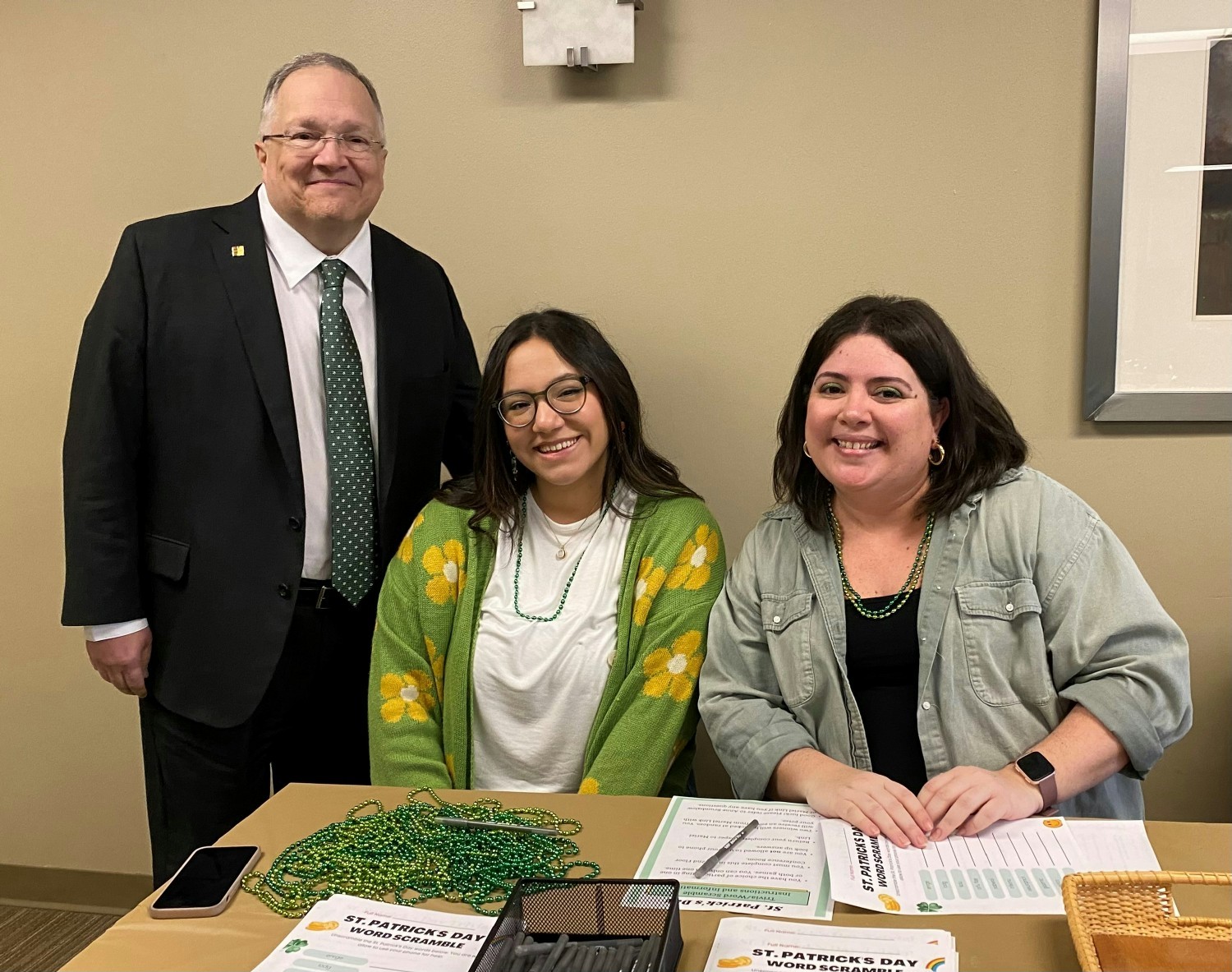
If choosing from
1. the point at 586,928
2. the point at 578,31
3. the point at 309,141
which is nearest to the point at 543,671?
the point at 586,928

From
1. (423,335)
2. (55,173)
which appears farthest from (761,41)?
(55,173)

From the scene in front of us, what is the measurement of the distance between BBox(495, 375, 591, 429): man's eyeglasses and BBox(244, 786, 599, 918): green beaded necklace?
2.48ft

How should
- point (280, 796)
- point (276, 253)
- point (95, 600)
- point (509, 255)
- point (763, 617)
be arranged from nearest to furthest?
1. point (280, 796)
2. point (763, 617)
3. point (95, 600)
4. point (276, 253)
5. point (509, 255)

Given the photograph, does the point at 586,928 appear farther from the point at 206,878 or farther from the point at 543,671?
the point at 543,671

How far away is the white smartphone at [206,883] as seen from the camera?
124cm

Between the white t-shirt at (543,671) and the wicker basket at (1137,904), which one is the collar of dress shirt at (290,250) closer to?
the white t-shirt at (543,671)

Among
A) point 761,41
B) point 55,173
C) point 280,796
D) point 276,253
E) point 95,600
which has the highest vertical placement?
point 761,41

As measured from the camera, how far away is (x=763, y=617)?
181 centimetres

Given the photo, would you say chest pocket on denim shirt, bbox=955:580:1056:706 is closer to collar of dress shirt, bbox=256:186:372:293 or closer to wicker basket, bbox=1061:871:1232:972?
wicker basket, bbox=1061:871:1232:972

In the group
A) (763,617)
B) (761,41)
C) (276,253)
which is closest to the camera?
(763,617)

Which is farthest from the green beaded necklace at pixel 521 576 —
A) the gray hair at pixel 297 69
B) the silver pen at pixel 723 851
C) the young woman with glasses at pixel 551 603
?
the gray hair at pixel 297 69

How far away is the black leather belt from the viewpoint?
6.95ft

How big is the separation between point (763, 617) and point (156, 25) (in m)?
1.95

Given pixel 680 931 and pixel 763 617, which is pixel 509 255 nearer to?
pixel 763 617
